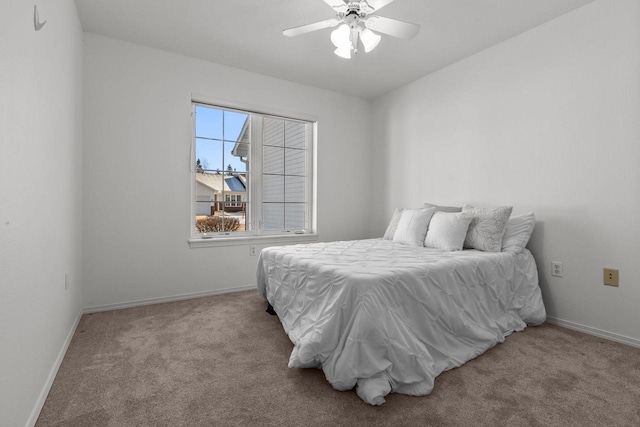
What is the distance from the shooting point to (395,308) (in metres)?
1.67

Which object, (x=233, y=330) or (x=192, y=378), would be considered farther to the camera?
(x=233, y=330)

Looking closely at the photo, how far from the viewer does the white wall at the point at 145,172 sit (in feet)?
9.25

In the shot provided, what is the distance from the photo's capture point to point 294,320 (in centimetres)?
205

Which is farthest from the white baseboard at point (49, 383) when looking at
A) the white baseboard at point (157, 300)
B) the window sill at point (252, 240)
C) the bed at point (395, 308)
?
the window sill at point (252, 240)

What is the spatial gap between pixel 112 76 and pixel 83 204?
1.18m

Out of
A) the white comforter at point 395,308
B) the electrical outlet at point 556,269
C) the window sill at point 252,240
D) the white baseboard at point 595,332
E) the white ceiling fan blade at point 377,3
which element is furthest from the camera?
the window sill at point 252,240

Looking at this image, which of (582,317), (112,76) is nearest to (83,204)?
(112,76)

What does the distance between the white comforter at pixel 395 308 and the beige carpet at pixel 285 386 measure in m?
0.10

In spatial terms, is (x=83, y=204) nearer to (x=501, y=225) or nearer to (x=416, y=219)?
(x=416, y=219)

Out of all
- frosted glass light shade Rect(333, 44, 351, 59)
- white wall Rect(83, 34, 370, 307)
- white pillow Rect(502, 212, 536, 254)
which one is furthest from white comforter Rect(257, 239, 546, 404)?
frosted glass light shade Rect(333, 44, 351, 59)

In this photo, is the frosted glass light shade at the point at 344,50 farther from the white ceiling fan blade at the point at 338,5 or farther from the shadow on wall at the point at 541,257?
the shadow on wall at the point at 541,257

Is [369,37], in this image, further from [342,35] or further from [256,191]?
[256,191]

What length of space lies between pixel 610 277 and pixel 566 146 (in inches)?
39.7

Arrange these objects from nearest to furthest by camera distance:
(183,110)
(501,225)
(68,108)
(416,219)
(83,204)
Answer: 1. (68,108)
2. (501,225)
3. (83,204)
4. (416,219)
5. (183,110)
